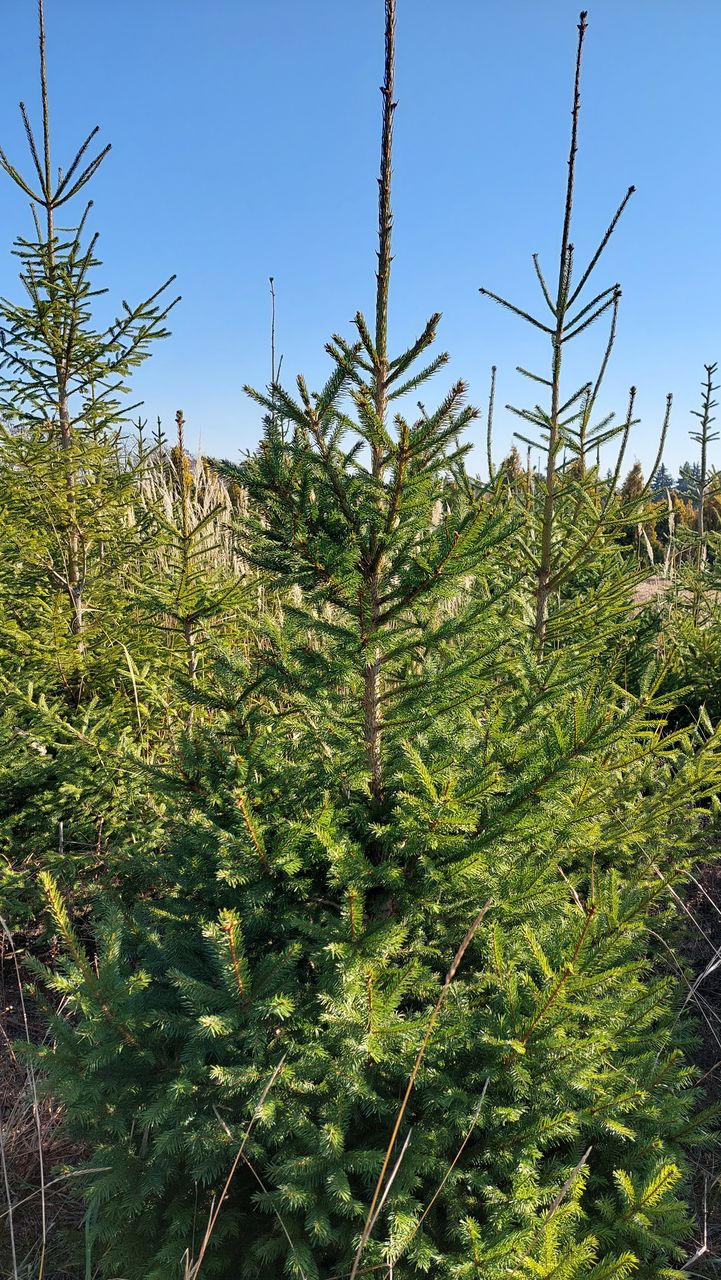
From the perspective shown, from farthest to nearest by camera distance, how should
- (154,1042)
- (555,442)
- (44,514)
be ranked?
1. (44,514)
2. (555,442)
3. (154,1042)

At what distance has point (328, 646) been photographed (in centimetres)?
178

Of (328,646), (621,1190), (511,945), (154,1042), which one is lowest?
(621,1190)

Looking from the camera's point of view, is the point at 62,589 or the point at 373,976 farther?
the point at 62,589

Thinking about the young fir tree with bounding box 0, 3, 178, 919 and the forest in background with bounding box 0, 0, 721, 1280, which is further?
the young fir tree with bounding box 0, 3, 178, 919

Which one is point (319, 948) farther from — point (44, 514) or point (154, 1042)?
point (44, 514)

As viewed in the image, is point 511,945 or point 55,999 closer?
point 511,945

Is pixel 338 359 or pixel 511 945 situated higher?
pixel 338 359

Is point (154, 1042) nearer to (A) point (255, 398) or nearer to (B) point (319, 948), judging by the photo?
(B) point (319, 948)

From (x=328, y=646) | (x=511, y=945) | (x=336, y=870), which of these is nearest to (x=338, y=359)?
(x=328, y=646)

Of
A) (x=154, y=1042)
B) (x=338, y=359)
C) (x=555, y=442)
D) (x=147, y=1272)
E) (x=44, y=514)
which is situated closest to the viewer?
(x=338, y=359)

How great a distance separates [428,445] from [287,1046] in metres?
Result: 1.37

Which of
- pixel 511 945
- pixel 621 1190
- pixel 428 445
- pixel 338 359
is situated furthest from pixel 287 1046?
pixel 338 359

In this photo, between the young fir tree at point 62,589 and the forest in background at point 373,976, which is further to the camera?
the young fir tree at point 62,589

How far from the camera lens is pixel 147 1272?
5.20ft
